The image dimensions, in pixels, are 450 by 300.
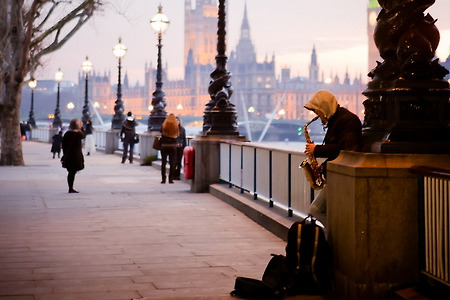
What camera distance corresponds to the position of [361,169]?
6098 mm

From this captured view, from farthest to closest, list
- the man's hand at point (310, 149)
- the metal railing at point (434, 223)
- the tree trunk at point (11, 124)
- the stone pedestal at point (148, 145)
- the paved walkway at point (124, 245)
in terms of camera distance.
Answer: the stone pedestal at point (148, 145) < the tree trunk at point (11, 124) < the paved walkway at point (124, 245) < the man's hand at point (310, 149) < the metal railing at point (434, 223)

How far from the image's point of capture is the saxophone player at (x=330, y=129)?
689cm

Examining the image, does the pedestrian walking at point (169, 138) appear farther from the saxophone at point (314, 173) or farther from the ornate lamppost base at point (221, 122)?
the saxophone at point (314, 173)

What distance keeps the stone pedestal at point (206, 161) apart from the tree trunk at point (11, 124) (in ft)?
33.2

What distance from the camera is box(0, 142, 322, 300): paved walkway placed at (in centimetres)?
722

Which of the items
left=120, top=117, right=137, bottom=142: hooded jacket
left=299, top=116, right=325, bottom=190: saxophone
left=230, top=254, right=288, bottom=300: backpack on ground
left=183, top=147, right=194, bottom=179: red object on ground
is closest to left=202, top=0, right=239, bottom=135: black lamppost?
left=183, top=147, right=194, bottom=179: red object on ground

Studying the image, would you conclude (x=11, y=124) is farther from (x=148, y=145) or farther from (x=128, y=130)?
(x=128, y=130)

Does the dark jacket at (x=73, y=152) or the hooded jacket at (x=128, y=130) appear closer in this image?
the dark jacket at (x=73, y=152)

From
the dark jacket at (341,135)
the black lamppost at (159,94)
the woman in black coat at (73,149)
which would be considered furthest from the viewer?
the black lamppost at (159,94)

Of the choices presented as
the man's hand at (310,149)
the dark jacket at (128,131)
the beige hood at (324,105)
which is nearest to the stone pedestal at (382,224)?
the man's hand at (310,149)

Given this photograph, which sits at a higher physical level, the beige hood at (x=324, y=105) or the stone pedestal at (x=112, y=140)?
the beige hood at (x=324, y=105)

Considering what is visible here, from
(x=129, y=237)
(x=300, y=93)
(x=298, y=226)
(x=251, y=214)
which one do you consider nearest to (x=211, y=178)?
(x=251, y=214)

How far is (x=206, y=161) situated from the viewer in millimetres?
16547

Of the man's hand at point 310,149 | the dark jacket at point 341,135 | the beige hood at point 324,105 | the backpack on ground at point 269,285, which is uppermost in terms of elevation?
the beige hood at point 324,105
